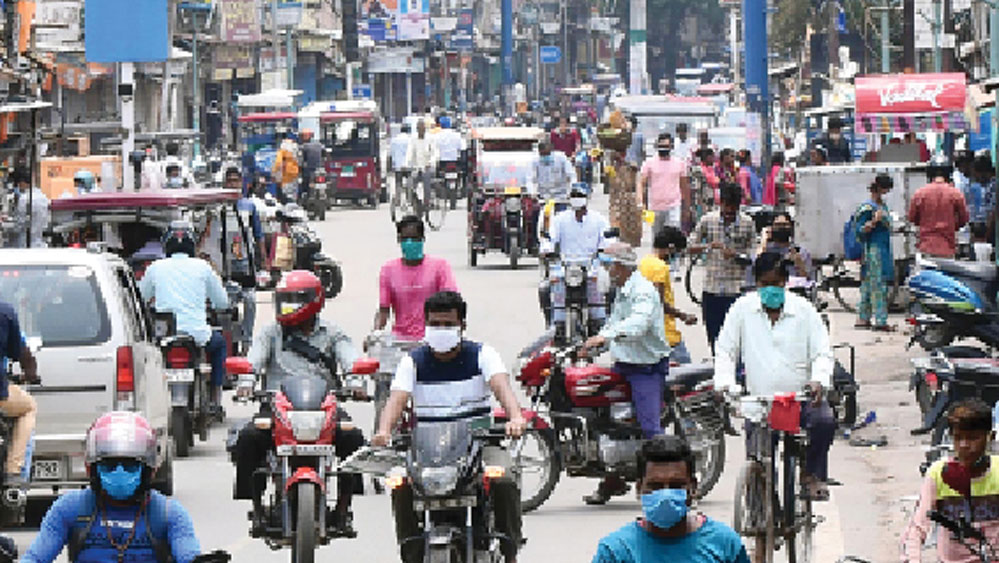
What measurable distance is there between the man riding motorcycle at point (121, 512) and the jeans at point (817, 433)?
4912 mm

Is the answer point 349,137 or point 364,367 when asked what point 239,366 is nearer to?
point 364,367

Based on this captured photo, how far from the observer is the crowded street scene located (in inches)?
435

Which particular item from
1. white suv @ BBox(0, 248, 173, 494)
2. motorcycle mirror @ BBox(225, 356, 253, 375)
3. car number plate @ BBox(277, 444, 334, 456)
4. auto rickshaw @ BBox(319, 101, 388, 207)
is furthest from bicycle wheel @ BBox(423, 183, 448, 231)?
car number plate @ BBox(277, 444, 334, 456)

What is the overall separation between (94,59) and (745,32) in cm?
997

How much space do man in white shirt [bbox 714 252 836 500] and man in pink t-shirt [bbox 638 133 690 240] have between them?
1872 centimetres

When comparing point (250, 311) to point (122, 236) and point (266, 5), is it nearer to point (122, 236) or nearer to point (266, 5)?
point (122, 236)

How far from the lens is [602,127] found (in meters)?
51.0

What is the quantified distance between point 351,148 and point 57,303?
4008 centimetres

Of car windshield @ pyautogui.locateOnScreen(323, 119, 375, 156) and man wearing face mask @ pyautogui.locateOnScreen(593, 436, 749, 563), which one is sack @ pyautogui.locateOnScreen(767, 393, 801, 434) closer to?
man wearing face mask @ pyautogui.locateOnScreen(593, 436, 749, 563)

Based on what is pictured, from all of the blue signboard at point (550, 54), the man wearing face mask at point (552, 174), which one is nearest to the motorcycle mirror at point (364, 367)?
the man wearing face mask at point (552, 174)

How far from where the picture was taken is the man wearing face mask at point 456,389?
11.2 m

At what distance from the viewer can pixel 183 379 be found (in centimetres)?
1822

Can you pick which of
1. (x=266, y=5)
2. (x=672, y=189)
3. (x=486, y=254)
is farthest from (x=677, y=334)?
(x=266, y=5)

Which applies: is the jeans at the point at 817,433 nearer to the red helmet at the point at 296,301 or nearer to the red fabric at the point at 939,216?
the red helmet at the point at 296,301
